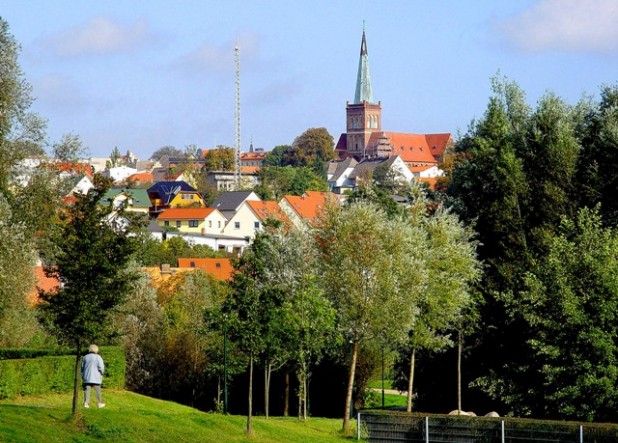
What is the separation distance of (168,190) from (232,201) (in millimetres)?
19151

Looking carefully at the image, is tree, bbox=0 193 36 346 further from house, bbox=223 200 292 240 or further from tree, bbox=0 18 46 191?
house, bbox=223 200 292 240

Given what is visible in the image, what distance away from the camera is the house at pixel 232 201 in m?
177

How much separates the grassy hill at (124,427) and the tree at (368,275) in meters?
5.22

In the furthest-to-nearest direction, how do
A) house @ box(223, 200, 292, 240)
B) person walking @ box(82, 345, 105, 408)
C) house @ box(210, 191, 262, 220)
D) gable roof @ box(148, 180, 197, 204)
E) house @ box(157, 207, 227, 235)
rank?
gable roof @ box(148, 180, 197, 204) < house @ box(210, 191, 262, 220) < house @ box(223, 200, 292, 240) < house @ box(157, 207, 227, 235) < person walking @ box(82, 345, 105, 408)

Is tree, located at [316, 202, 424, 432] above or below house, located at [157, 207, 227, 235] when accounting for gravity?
below

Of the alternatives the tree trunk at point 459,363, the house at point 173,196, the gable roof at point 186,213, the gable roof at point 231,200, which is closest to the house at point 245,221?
the gable roof at point 231,200

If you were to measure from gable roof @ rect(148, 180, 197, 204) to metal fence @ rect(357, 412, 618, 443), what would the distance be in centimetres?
15548

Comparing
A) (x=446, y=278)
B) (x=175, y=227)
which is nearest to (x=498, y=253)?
(x=446, y=278)

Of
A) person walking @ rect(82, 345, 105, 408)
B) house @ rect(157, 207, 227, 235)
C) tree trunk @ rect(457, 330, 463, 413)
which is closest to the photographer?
person walking @ rect(82, 345, 105, 408)

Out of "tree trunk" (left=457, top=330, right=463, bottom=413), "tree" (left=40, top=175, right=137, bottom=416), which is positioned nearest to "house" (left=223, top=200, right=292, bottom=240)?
"tree trunk" (left=457, top=330, right=463, bottom=413)

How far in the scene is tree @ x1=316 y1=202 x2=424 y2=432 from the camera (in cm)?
4372

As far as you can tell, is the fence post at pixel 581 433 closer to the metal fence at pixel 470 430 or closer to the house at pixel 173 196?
the metal fence at pixel 470 430

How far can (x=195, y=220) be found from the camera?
173 meters

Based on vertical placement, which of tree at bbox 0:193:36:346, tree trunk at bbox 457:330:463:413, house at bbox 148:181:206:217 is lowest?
tree trunk at bbox 457:330:463:413
